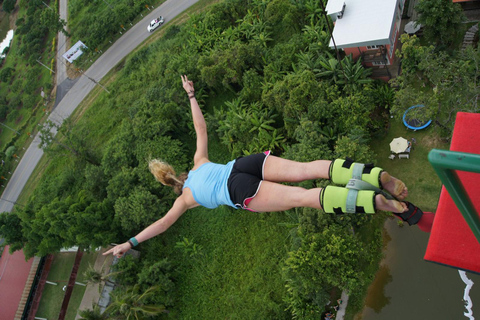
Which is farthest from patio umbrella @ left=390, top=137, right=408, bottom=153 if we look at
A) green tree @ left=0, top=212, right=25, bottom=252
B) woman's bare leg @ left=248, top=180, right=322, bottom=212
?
green tree @ left=0, top=212, right=25, bottom=252

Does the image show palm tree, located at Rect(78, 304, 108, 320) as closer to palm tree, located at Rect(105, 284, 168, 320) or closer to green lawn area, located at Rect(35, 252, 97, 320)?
palm tree, located at Rect(105, 284, 168, 320)

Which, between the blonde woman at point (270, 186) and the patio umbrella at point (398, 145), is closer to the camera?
the blonde woman at point (270, 186)

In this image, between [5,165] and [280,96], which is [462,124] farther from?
[5,165]

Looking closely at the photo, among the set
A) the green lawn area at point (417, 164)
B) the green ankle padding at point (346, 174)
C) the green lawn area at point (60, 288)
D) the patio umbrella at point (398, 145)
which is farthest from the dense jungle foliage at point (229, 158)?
the green ankle padding at point (346, 174)

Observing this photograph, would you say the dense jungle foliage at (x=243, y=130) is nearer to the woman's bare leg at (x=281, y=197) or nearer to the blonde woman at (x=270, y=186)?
the blonde woman at (x=270, y=186)

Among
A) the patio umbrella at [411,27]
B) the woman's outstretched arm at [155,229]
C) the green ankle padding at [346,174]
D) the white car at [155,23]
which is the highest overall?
the patio umbrella at [411,27]
